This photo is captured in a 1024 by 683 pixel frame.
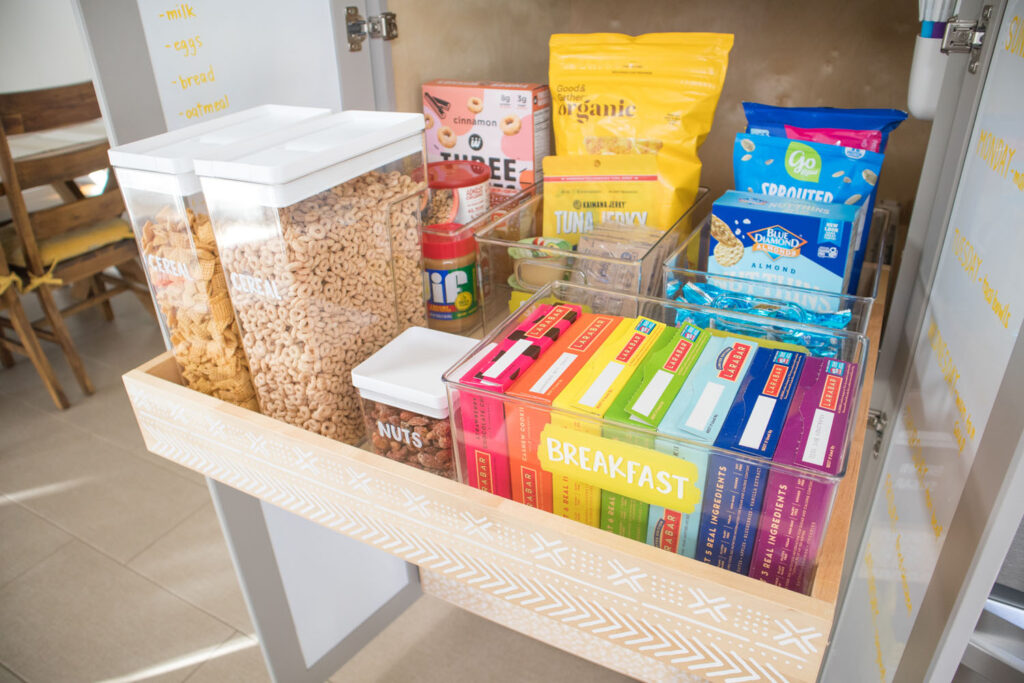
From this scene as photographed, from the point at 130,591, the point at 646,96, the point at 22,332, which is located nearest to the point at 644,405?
the point at 646,96

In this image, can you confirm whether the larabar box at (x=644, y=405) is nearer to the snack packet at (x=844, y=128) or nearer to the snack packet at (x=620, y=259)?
the snack packet at (x=620, y=259)

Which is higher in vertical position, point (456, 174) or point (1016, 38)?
point (1016, 38)

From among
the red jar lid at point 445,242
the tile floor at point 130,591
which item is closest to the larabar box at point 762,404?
the red jar lid at point 445,242

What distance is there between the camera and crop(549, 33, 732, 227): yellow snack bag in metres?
0.92

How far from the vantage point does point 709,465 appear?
0.56 metres

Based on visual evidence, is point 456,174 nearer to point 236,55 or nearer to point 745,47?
point 236,55

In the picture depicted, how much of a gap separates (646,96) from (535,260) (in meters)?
0.28

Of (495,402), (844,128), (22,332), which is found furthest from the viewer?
(22,332)

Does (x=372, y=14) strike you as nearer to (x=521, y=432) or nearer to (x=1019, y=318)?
(x=521, y=432)

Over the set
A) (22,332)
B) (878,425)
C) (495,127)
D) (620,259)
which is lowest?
(22,332)

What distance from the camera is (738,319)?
2.46ft

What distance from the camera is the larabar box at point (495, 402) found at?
25.8 inches

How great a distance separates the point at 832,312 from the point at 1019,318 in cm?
24

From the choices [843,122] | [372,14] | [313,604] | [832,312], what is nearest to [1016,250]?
[832,312]
